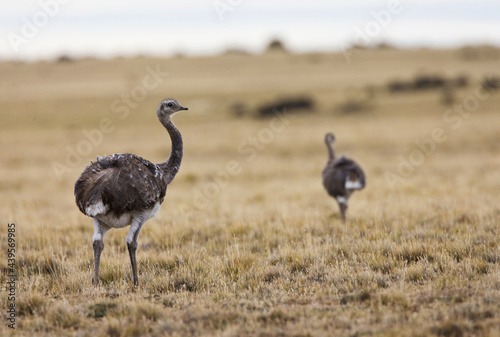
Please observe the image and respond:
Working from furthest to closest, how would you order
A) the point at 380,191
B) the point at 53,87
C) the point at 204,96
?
the point at 53,87 < the point at 204,96 < the point at 380,191

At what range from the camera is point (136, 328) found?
18.0 feet

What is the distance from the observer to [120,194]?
6820 millimetres

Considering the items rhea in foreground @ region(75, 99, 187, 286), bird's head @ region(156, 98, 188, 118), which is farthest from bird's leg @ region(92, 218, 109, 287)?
bird's head @ region(156, 98, 188, 118)

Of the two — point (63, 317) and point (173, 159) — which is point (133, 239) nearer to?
point (173, 159)

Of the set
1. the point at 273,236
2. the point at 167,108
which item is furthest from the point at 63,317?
the point at 273,236

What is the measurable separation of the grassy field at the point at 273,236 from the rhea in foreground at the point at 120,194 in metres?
0.70

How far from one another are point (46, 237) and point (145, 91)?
40149 millimetres

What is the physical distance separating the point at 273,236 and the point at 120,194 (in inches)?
134

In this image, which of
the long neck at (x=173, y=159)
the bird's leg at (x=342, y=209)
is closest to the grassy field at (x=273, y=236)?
the bird's leg at (x=342, y=209)

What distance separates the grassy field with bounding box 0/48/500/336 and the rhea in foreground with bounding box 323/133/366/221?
475 millimetres

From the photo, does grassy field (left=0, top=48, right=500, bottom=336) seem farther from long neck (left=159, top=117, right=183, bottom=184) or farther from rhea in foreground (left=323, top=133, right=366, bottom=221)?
long neck (left=159, top=117, right=183, bottom=184)

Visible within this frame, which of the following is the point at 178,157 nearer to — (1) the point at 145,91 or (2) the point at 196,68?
(1) the point at 145,91

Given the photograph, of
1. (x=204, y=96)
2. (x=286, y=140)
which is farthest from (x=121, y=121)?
(x=286, y=140)

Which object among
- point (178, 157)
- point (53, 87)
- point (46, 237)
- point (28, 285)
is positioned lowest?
point (28, 285)
